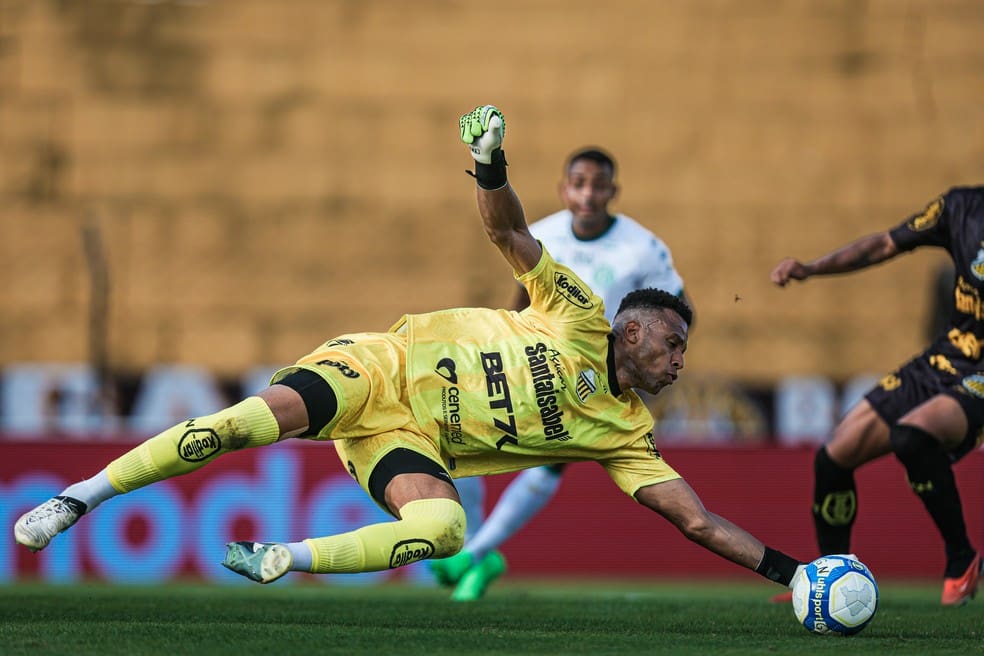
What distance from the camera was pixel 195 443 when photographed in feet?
16.6

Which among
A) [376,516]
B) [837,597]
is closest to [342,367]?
[837,597]

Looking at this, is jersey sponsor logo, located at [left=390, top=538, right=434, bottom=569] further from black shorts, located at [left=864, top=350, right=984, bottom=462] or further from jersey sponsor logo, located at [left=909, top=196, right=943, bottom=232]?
jersey sponsor logo, located at [left=909, top=196, right=943, bottom=232]

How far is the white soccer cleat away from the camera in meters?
4.90

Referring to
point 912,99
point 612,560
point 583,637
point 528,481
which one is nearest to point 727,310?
point 912,99

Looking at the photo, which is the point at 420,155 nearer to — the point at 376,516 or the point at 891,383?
the point at 376,516

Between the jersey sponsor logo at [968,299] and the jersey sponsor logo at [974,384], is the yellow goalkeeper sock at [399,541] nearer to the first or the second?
the jersey sponsor logo at [974,384]

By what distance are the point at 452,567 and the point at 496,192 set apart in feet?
9.22

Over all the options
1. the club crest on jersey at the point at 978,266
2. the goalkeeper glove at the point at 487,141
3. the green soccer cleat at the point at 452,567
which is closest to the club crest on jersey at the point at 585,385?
the goalkeeper glove at the point at 487,141

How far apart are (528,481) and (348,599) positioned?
1178 millimetres

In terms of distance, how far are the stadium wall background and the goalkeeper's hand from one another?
10155 mm

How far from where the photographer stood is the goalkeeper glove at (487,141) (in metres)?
5.27

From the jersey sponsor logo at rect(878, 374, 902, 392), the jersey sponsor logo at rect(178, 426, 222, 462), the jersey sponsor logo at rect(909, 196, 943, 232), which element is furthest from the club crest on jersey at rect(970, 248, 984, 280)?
the jersey sponsor logo at rect(178, 426, 222, 462)

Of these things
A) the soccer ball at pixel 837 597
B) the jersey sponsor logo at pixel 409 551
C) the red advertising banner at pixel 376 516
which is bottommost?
the red advertising banner at pixel 376 516

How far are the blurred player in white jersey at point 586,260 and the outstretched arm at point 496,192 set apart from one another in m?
1.90
